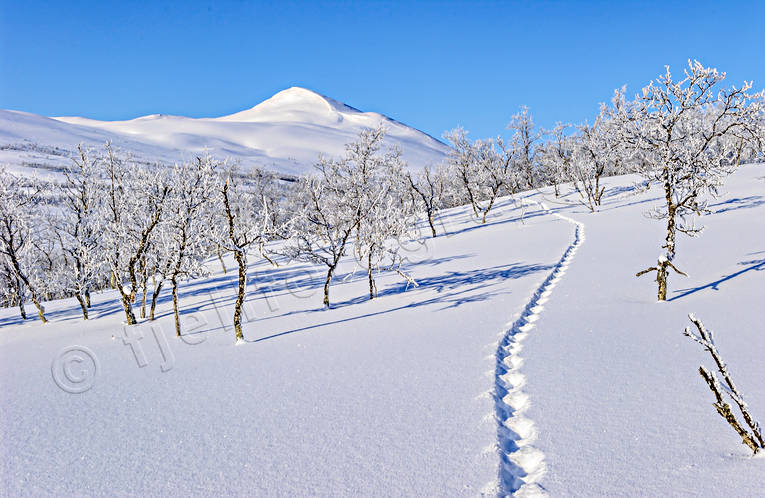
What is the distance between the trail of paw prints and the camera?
4.34 metres

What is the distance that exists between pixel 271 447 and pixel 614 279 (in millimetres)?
13158

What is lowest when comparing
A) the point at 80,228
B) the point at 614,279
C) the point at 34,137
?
the point at 614,279

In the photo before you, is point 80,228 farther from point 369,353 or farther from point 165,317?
point 369,353

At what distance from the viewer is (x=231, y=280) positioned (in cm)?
2617

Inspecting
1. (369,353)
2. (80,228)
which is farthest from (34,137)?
(369,353)

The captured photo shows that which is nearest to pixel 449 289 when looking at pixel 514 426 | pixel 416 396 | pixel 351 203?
pixel 351 203

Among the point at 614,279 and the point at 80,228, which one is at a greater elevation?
the point at 80,228

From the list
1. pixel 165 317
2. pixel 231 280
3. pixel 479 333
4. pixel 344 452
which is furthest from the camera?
pixel 231 280

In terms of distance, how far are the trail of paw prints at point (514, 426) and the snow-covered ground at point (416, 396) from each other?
0.03 m

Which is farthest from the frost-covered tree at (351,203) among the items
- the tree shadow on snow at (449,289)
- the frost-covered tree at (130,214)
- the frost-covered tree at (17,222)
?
the frost-covered tree at (17,222)

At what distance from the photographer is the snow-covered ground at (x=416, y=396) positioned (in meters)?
4.57

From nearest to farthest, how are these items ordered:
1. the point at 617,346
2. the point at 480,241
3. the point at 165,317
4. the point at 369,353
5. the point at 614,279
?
the point at 617,346, the point at 369,353, the point at 614,279, the point at 165,317, the point at 480,241

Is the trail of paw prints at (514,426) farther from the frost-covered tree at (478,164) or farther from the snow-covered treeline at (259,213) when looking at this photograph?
the frost-covered tree at (478,164)

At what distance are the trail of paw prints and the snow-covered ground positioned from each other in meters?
0.03
